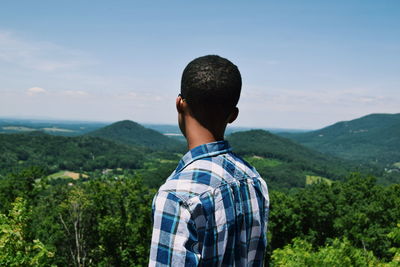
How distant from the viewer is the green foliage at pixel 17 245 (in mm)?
6281

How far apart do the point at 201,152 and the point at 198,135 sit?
0.16 m

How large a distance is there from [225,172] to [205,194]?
0.86 ft

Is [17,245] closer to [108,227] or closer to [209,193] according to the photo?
[209,193]

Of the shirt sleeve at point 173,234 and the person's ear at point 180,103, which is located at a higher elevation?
the person's ear at point 180,103

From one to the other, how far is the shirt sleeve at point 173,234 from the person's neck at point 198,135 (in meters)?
0.52

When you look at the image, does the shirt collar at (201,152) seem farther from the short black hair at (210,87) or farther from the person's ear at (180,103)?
the person's ear at (180,103)

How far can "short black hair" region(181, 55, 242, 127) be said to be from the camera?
81.3 inches

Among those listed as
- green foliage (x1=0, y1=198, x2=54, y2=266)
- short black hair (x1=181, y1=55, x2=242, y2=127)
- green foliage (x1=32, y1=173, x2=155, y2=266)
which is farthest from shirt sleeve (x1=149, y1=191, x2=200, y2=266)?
green foliage (x1=32, y1=173, x2=155, y2=266)

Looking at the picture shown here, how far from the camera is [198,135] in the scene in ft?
7.07

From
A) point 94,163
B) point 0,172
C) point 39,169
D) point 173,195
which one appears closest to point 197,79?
point 173,195

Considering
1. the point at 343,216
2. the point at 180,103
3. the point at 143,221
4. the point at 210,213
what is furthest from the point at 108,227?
the point at 343,216

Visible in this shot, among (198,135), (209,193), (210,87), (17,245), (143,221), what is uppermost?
(210,87)

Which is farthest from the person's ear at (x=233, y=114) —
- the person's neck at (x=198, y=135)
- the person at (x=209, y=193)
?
the person's neck at (x=198, y=135)

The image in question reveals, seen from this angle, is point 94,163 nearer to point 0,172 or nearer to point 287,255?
point 0,172
